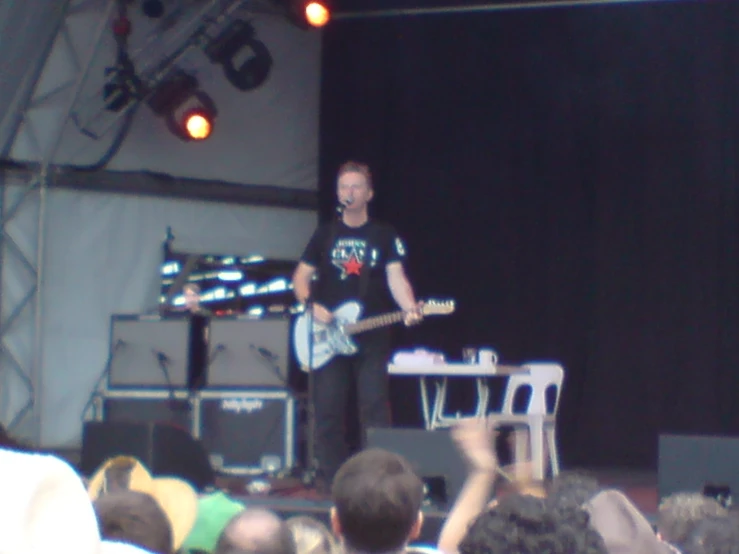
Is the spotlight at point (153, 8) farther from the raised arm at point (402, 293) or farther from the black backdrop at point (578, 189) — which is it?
the raised arm at point (402, 293)

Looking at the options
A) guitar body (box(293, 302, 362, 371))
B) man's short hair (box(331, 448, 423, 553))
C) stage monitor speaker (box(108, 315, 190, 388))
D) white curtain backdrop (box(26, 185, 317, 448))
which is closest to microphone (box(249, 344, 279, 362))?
stage monitor speaker (box(108, 315, 190, 388))

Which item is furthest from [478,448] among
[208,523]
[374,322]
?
[374,322]

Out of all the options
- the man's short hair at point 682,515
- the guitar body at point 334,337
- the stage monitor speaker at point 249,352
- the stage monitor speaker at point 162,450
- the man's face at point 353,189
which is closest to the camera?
the man's short hair at point 682,515

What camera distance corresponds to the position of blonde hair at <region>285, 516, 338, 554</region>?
7.08 ft

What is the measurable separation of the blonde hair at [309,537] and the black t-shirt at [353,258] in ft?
10.8

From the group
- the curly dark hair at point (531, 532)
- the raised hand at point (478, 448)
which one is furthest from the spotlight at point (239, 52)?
the curly dark hair at point (531, 532)

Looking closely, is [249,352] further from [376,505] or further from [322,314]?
[376,505]

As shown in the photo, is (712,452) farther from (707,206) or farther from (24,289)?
(24,289)

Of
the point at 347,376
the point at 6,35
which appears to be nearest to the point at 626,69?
the point at 347,376

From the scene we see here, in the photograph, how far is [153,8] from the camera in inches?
297

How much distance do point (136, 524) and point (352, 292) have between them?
3.81 meters

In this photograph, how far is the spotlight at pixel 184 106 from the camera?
733 cm

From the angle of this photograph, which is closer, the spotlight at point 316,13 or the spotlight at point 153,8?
the spotlight at point 316,13

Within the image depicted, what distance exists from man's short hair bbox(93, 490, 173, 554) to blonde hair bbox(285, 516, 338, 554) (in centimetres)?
36
